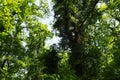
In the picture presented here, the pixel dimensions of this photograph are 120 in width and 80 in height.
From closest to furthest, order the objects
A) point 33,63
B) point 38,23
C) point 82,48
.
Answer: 1. point 82,48
2. point 38,23
3. point 33,63

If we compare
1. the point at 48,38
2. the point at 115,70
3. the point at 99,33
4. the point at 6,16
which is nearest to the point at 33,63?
the point at 48,38

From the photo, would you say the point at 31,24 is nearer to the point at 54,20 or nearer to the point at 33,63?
the point at 54,20

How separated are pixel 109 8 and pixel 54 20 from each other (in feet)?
22.2

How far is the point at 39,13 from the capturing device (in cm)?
3244

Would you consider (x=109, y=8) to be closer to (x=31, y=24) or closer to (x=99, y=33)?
(x=99, y=33)

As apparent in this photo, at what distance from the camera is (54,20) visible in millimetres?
32500

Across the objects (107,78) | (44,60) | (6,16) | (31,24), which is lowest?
(107,78)

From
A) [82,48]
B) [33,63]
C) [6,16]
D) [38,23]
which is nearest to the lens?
[6,16]

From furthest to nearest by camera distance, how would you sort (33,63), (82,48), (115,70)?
(33,63) → (82,48) → (115,70)

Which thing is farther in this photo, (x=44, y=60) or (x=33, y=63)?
(x=33, y=63)

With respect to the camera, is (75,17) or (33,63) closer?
(75,17)

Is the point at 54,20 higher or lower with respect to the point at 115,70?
higher

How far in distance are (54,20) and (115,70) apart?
31.0 ft

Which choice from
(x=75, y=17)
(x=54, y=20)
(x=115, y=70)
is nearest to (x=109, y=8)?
(x=75, y=17)
